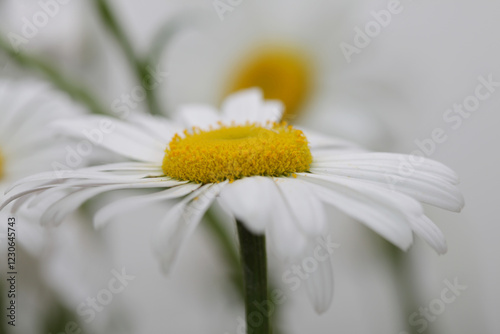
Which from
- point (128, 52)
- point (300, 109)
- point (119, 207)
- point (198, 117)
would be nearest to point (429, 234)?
point (119, 207)

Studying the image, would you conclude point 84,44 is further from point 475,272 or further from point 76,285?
point 475,272

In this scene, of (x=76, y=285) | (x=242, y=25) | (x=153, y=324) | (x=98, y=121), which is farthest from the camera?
(x=153, y=324)

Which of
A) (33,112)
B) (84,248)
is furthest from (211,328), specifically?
(33,112)

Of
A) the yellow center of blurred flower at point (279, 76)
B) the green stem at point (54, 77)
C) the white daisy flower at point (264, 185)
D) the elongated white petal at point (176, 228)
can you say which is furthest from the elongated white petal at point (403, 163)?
the yellow center of blurred flower at point (279, 76)

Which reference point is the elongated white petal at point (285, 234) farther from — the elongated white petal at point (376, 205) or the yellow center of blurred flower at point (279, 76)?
the yellow center of blurred flower at point (279, 76)

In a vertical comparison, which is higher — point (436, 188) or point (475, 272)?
point (436, 188)

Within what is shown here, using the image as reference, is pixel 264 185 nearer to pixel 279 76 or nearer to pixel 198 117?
pixel 198 117

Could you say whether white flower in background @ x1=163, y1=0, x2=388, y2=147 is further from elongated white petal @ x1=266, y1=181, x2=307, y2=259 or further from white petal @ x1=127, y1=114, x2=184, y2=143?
elongated white petal @ x1=266, y1=181, x2=307, y2=259
